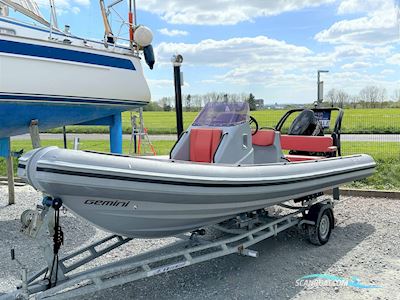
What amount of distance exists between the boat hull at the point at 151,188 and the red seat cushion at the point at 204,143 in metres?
0.65

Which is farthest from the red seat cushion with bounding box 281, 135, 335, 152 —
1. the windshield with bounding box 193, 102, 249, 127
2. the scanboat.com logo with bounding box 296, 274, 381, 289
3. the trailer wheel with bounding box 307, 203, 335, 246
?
the scanboat.com logo with bounding box 296, 274, 381, 289

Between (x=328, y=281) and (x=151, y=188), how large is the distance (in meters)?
1.89

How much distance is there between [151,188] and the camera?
3.33 m

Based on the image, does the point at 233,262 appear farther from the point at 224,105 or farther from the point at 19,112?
the point at 19,112

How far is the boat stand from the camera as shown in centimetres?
318

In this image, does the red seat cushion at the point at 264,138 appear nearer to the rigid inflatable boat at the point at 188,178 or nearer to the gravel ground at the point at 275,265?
the rigid inflatable boat at the point at 188,178

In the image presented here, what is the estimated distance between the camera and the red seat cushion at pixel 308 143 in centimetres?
584

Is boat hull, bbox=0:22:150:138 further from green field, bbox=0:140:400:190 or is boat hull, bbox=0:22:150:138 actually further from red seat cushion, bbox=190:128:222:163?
green field, bbox=0:140:400:190

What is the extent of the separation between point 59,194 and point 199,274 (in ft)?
5.62

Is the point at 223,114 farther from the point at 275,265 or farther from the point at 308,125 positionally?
the point at 308,125

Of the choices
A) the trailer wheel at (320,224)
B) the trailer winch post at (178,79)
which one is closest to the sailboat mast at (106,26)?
the trailer winch post at (178,79)

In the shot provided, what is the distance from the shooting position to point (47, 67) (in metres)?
5.62

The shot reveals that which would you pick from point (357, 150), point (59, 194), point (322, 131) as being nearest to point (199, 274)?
point (59, 194)

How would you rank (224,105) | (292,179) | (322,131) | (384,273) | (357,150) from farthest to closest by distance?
(357,150)
(322,131)
(224,105)
(292,179)
(384,273)
